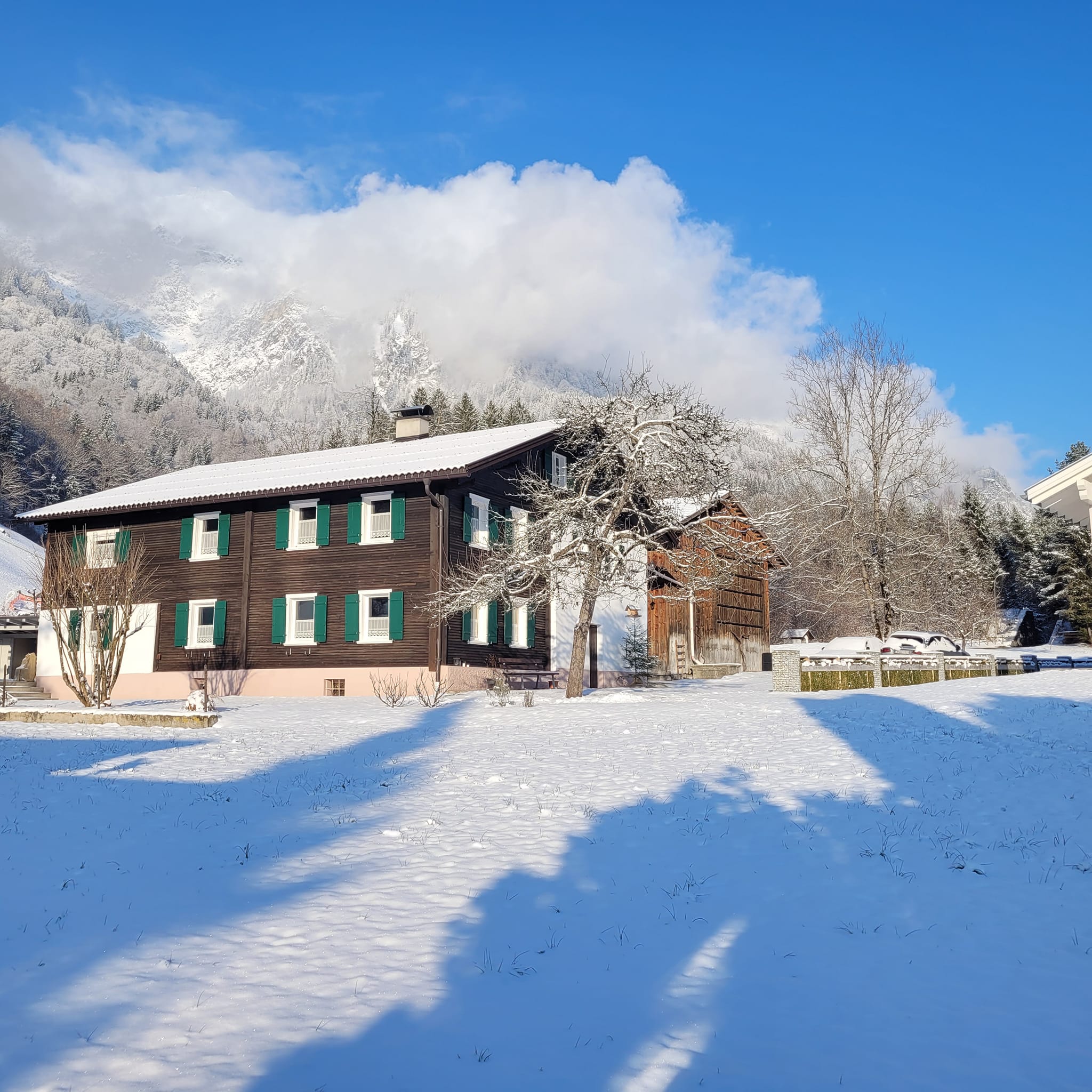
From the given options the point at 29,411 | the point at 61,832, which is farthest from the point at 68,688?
the point at 29,411

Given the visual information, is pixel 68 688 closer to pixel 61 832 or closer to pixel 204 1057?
pixel 61 832

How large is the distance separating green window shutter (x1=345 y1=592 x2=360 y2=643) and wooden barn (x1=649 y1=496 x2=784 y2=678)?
907 cm

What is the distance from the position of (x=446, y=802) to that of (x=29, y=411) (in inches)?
4809

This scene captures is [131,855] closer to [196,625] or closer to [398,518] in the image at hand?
[398,518]

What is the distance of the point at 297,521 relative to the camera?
30391 millimetres

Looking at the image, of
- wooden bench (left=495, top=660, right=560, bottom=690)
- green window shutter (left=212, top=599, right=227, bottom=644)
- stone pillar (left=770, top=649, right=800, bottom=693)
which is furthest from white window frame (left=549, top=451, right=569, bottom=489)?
green window shutter (left=212, top=599, right=227, bottom=644)

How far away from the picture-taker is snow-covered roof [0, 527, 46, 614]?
5853 cm

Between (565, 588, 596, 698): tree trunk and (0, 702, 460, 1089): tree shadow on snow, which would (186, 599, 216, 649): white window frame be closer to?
(565, 588, 596, 698): tree trunk

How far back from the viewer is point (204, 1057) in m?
4.70

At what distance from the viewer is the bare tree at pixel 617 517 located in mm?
25188

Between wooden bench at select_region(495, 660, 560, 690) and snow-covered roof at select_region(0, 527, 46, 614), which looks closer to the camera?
wooden bench at select_region(495, 660, 560, 690)

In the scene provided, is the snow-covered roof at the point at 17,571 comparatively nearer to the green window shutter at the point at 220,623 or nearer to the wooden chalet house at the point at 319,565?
the wooden chalet house at the point at 319,565

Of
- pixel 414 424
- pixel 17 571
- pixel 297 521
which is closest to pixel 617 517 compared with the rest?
pixel 297 521

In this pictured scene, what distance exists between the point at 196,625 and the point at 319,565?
4.98m
